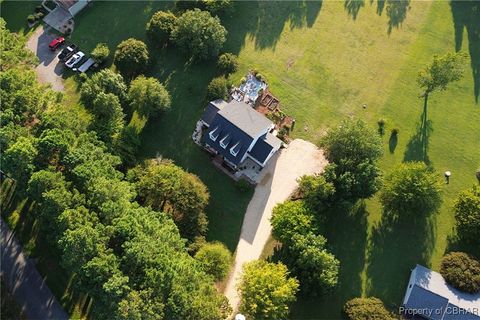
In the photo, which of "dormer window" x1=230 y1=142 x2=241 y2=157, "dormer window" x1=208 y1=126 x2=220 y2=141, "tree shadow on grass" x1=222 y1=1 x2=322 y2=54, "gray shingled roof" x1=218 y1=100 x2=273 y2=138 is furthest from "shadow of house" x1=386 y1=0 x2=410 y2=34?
"dormer window" x1=208 y1=126 x2=220 y2=141

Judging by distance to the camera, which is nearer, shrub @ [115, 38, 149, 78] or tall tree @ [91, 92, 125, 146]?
tall tree @ [91, 92, 125, 146]

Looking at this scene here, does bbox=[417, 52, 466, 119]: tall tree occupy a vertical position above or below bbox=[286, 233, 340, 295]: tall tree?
above

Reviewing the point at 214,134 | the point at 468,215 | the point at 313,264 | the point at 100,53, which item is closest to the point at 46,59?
the point at 100,53

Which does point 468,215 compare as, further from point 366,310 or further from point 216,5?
point 216,5

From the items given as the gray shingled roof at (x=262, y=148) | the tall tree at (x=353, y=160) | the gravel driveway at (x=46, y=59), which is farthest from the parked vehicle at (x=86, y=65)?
the tall tree at (x=353, y=160)

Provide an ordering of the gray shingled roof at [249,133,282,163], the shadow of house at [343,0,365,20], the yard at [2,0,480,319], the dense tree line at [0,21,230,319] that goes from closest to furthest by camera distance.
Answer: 1. the dense tree line at [0,21,230,319]
2. the yard at [2,0,480,319]
3. the gray shingled roof at [249,133,282,163]
4. the shadow of house at [343,0,365,20]

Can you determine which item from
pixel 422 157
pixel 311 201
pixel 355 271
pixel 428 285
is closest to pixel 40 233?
pixel 311 201

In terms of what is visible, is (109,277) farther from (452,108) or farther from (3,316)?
(452,108)

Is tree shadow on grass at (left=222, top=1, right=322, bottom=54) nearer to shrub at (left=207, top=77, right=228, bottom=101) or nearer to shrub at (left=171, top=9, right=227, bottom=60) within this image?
shrub at (left=171, top=9, right=227, bottom=60)
